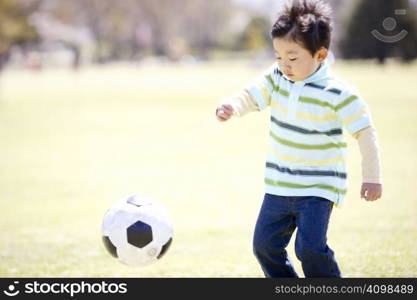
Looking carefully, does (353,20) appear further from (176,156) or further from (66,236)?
(66,236)

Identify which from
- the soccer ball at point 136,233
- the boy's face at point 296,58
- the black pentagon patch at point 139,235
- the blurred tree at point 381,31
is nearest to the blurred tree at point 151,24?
the blurred tree at point 381,31

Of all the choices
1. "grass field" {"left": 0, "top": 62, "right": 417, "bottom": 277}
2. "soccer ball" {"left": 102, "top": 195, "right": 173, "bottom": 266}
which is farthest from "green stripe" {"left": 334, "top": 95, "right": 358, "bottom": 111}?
"grass field" {"left": 0, "top": 62, "right": 417, "bottom": 277}

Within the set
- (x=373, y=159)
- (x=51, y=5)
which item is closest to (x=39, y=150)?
(x=373, y=159)

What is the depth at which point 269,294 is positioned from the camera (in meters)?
3.81

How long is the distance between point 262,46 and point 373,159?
9051 cm

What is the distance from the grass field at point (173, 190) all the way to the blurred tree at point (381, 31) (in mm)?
29355

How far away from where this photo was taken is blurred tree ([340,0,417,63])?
48.1 m

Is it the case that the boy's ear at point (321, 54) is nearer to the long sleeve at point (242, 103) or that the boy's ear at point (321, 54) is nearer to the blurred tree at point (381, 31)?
the long sleeve at point (242, 103)

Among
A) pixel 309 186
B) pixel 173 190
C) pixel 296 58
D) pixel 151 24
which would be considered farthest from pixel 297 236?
pixel 151 24

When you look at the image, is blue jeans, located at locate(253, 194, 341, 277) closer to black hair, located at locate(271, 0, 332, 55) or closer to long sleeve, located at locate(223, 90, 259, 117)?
long sleeve, located at locate(223, 90, 259, 117)

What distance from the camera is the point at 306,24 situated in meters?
3.56

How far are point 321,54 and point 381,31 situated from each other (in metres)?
49.2

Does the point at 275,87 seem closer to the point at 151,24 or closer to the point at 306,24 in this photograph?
the point at 306,24

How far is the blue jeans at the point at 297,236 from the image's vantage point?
3.55 meters
